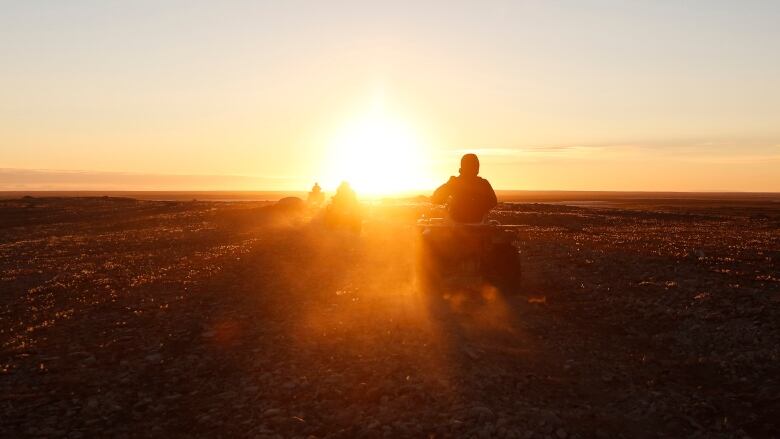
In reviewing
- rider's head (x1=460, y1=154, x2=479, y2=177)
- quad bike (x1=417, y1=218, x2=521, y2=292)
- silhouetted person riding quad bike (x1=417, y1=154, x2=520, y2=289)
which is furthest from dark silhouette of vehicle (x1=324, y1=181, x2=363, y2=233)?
rider's head (x1=460, y1=154, x2=479, y2=177)

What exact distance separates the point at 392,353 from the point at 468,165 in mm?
6110

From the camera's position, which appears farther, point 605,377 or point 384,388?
point 605,377

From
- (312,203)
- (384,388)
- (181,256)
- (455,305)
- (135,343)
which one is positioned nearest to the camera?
(384,388)

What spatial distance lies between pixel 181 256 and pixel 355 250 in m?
→ 7.91

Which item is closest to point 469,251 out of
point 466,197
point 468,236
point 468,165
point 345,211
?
point 468,236

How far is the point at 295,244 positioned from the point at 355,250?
14.3 ft

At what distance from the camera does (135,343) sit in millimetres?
11156

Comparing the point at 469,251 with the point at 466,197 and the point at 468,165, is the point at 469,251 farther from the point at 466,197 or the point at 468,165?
the point at 468,165

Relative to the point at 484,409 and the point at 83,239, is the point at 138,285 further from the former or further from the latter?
the point at 83,239

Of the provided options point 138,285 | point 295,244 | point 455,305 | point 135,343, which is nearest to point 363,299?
point 455,305

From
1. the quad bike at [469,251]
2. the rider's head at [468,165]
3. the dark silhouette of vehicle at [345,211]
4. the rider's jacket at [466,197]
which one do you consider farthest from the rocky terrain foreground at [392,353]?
the dark silhouette of vehicle at [345,211]

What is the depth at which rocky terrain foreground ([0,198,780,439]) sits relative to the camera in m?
7.30

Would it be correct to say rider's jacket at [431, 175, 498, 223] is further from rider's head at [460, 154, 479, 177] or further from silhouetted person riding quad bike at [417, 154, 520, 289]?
rider's head at [460, 154, 479, 177]

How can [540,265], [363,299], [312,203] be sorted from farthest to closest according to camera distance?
[312,203] < [540,265] < [363,299]
